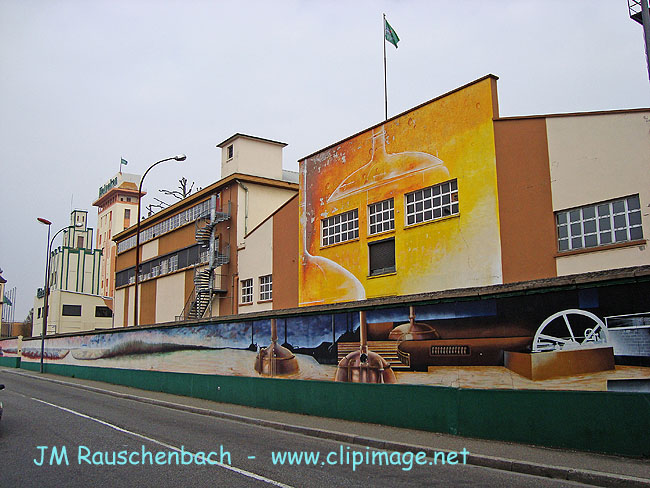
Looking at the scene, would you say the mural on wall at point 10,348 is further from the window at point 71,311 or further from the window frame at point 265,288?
the window frame at point 265,288

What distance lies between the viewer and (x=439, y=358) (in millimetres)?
11820

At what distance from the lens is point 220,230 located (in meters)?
34.3

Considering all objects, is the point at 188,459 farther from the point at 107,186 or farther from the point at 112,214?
the point at 107,186

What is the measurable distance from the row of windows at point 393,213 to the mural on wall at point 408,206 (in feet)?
0.13

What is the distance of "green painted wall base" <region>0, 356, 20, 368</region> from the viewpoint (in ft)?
150

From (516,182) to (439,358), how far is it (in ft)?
28.0

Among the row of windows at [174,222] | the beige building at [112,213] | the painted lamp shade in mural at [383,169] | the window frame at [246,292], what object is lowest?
the window frame at [246,292]

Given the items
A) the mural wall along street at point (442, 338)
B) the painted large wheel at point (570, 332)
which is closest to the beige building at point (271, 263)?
the mural wall along street at point (442, 338)

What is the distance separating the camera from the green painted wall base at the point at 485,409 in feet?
29.0

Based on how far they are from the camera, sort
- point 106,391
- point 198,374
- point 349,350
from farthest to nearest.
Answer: point 106,391
point 198,374
point 349,350

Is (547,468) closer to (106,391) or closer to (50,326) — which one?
(106,391)

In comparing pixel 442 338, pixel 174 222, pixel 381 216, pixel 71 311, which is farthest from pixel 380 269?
pixel 71 311

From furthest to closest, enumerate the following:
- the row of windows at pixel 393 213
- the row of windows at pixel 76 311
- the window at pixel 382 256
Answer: the row of windows at pixel 76 311 < the window at pixel 382 256 < the row of windows at pixel 393 213

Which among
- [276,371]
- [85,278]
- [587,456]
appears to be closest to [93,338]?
[276,371]
